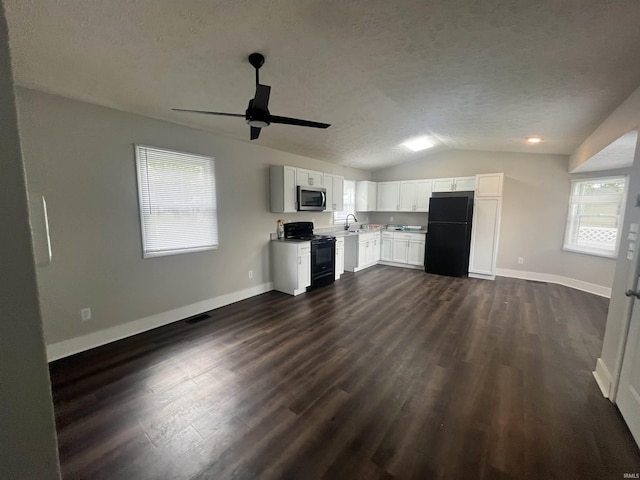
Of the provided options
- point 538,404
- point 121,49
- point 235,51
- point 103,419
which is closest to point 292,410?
point 103,419

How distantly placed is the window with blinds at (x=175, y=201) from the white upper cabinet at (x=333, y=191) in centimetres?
237

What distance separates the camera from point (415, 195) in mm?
6410

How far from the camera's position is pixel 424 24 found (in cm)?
186

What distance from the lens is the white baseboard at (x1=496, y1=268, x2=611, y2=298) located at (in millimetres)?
4493

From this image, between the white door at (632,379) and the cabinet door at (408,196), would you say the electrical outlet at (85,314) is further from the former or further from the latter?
the cabinet door at (408,196)

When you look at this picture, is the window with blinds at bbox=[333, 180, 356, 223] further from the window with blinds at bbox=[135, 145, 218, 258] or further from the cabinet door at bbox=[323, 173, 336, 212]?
the window with blinds at bbox=[135, 145, 218, 258]

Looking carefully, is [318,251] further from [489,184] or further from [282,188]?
[489,184]

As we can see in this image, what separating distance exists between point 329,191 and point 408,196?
2.28 metres

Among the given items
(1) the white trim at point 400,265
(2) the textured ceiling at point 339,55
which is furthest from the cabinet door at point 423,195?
(2) the textured ceiling at point 339,55

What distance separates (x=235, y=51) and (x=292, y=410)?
2842 millimetres

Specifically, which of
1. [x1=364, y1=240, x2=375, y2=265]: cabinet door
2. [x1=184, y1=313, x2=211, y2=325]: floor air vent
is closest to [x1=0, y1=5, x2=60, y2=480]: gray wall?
[x1=184, y1=313, x2=211, y2=325]: floor air vent

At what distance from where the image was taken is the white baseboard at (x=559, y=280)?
4493 mm

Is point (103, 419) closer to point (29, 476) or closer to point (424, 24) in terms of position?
point (29, 476)

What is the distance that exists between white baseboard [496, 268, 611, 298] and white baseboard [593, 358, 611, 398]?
10.2 feet
